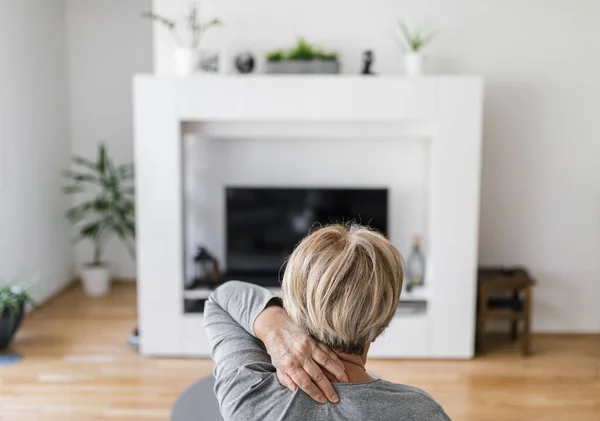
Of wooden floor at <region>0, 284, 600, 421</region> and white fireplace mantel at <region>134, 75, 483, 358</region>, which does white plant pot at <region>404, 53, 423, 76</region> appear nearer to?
white fireplace mantel at <region>134, 75, 483, 358</region>

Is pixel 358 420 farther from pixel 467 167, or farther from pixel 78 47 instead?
pixel 78 47

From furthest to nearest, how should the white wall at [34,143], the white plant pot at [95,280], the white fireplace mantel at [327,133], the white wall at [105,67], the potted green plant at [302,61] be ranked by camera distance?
1. the white wall at [105,67]
2. the white plant pot at [95,280]
3. the white wall at [34,143]
4. the potted green plant at [302,61]
5. the white fireplace mantel at [327,133]

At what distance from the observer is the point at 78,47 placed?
214 inches

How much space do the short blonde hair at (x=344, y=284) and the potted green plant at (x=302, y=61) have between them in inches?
110

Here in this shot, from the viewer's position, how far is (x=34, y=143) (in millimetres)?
4828

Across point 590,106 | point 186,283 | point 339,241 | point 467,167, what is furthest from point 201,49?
point 339,241

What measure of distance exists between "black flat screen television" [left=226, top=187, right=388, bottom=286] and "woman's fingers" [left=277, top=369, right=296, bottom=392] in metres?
2.89

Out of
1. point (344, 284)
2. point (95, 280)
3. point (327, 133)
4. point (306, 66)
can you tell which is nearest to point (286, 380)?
point (344, 284)

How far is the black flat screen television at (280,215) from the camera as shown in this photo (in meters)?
4.09

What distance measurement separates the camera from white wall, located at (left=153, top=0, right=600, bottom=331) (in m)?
4.06

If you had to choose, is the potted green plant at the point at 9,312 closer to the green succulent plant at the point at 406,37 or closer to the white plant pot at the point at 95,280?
the white plant pot at the point at 95,280

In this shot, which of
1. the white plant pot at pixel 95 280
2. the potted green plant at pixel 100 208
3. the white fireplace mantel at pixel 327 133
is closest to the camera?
the white fireplace mantel at pixel 327 133

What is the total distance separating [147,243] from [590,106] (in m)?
2.86

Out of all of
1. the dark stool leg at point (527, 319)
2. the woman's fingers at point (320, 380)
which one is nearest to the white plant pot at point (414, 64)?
the dark stool leg at point (527, 319)
